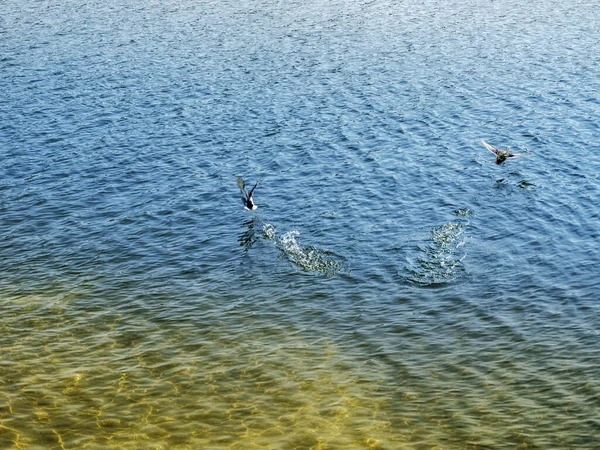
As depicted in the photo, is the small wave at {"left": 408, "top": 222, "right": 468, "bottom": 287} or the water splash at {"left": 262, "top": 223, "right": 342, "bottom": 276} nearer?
the small wave at {"left": 408, "top": 222, "right": 468, "bottom": 287}

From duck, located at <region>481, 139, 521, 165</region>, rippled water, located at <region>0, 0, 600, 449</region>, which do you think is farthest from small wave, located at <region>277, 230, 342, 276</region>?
duck, located at <region>481, 139, 521, 165</region>

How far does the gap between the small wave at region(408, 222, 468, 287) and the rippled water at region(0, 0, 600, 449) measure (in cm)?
17

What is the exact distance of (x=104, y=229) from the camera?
134ft

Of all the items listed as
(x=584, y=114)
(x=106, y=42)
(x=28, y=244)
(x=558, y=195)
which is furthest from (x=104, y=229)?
(x=106, y=42)

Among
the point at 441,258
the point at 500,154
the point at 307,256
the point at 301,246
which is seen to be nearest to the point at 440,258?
the point at 441,258

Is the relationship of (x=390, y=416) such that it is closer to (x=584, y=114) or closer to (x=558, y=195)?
(x=558, y=195)

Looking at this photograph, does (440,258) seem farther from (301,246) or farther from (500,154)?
(500,154)

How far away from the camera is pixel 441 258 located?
37.4 meters

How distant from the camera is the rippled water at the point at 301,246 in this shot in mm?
26547

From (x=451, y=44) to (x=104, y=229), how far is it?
47619mm

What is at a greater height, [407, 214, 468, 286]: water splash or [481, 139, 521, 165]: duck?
[481, 139, 521, 165]: duck

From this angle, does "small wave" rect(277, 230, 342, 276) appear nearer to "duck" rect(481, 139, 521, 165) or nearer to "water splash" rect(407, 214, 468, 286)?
"water splash" rect(407, 214, 468, 286)

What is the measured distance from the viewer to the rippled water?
26.5m

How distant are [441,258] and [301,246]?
23.6 feet
